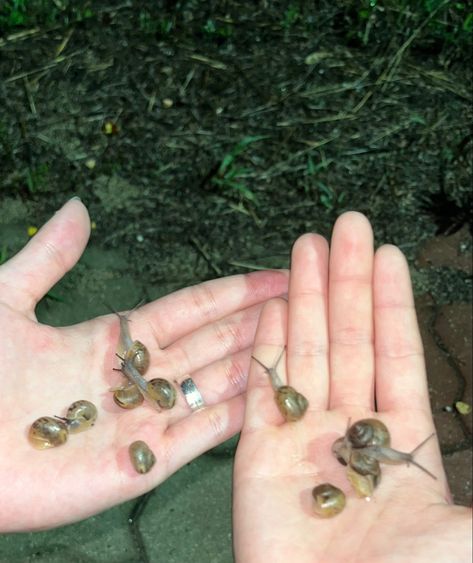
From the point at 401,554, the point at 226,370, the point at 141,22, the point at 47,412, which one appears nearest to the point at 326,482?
the point at 401,554

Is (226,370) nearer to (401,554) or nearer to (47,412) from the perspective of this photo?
(47,412)

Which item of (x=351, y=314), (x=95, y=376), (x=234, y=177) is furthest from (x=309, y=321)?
(x=234, y=177)

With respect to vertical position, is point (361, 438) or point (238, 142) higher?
point (361, 438)

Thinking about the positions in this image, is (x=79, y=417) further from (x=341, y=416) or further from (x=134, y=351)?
(x=341, y=416)

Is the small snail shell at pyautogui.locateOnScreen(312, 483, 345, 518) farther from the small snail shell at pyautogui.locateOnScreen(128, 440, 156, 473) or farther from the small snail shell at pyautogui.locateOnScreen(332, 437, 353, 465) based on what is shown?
the small snail shell at pyautogui.locateOnScreen(128, 440, 156, 473)

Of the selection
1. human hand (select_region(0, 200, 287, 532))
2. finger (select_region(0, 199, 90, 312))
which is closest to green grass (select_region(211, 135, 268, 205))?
human hand (select_region(0, 200, 287, 532))
